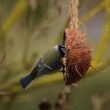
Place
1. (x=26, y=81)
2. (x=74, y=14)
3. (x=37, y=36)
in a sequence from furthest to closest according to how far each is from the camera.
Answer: (x=37, y=36) → (x=26, y=81) → (x=74, y=14)

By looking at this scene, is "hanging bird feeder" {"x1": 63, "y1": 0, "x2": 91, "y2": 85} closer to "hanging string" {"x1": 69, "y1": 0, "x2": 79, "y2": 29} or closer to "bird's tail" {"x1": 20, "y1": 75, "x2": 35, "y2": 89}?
"hanging string" {"x1": 69, "y1": 0, "x2": 79, "y2": 29}

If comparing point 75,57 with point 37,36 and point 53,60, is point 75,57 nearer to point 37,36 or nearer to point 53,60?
point 53,60

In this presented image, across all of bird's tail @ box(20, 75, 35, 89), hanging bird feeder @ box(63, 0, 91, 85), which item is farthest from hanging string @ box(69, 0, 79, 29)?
bird's tail @ box(20, 75, 35, 89)

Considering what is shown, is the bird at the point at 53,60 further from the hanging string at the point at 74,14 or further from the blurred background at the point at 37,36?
the blurred background at the point at 37,36

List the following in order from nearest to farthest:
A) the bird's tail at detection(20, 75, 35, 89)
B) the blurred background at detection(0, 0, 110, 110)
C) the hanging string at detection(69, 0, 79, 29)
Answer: the hanging string at detection(69, 0, 79, 29)
the bird's tail at detection(20, 75, 35, 89)
the blurred background at detection(0, 0, 110, 110)

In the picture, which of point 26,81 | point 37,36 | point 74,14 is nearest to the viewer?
point 74,14

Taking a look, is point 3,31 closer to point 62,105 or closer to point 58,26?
point 58,26

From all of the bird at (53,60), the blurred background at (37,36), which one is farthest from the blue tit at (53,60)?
the blurred background at (37,36)

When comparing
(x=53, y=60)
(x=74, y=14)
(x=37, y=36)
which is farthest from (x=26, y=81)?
(x=37, y=36)

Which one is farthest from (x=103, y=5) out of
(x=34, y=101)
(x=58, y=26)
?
(x=34, y=101)
